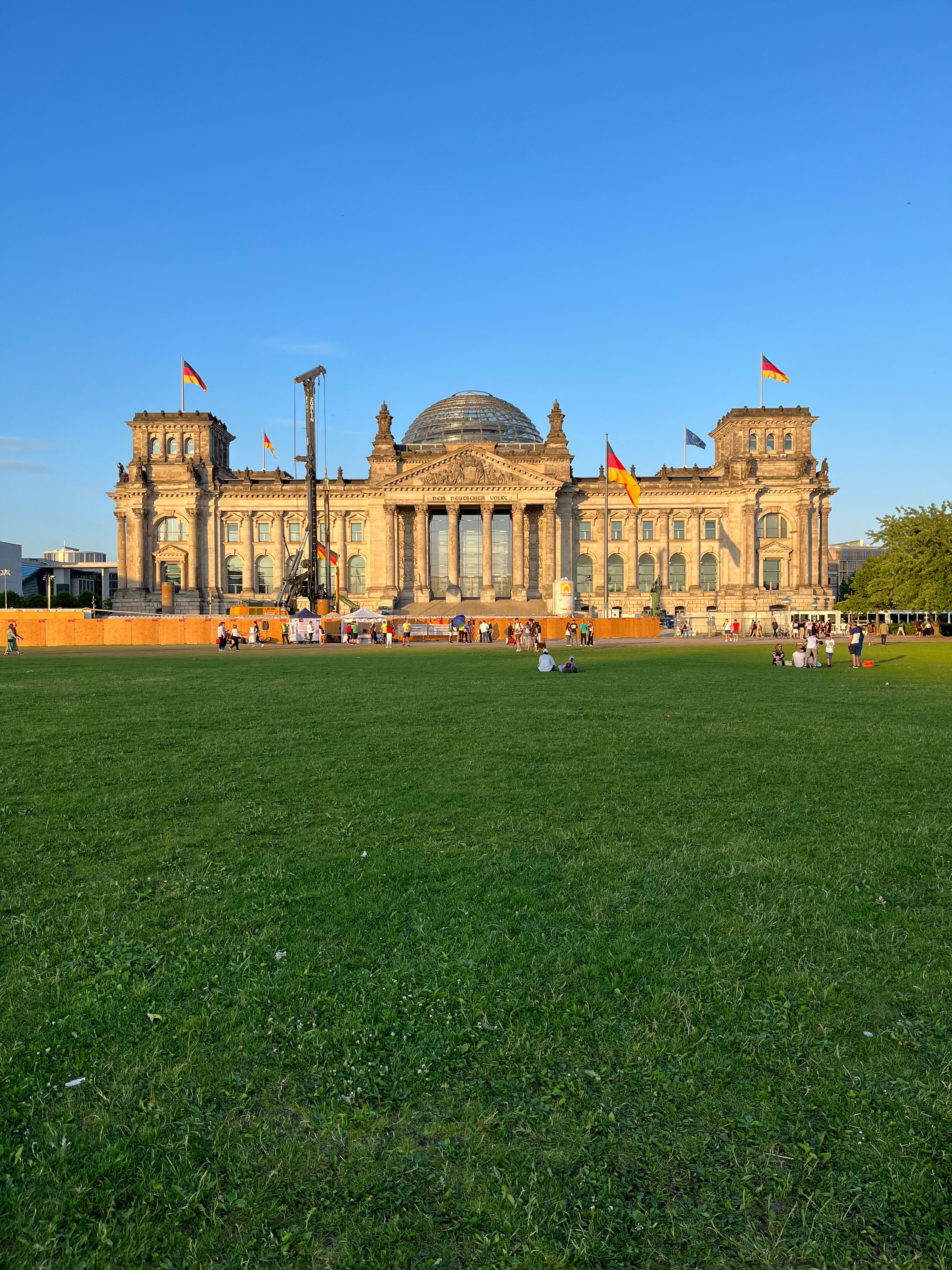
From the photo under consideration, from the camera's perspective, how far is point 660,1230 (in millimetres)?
2824

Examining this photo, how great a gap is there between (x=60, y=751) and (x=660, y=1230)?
11183 mm

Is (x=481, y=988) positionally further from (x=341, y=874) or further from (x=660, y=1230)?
(x=341, y=874)

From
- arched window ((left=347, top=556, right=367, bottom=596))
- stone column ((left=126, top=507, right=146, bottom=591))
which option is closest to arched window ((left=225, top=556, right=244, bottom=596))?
stone column ((left=126, top=507, right=146, bottom=591))

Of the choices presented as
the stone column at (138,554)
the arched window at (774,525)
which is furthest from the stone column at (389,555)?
the arched window at (774,525)

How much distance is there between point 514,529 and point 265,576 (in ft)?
101

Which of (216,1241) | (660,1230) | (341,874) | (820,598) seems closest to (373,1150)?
(216,1241)

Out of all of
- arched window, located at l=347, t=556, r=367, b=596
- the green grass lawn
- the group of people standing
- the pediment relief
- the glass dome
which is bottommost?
the green grass lawn

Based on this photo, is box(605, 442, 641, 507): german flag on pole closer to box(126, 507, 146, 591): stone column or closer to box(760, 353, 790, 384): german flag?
box(760, 353, 790, 384): german flag

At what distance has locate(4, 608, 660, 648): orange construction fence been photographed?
50.3 metres

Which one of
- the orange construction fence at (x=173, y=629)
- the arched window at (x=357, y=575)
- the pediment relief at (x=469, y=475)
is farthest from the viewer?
the arched window at (x=357, y=575)

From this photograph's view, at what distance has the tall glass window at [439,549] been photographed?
290 feet

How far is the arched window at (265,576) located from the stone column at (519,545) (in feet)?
96.8

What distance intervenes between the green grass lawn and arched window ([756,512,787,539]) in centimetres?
8512

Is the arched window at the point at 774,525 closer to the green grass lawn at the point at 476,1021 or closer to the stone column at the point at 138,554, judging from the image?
the stone column at the point at 138,554
